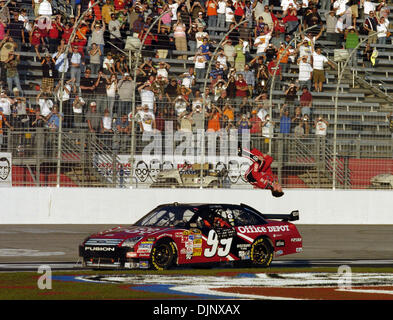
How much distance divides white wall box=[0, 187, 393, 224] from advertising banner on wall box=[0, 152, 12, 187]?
363 mm

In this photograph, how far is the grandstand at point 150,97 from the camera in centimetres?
2217

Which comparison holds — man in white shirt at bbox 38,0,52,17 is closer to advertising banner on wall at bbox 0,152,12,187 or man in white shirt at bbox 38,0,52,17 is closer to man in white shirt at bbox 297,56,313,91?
advertising banner on wall at bbox 0,152,12,187

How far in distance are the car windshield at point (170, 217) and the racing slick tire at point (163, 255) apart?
0.57m

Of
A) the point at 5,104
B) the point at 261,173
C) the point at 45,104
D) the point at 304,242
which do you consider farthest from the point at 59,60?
the point at 304,242

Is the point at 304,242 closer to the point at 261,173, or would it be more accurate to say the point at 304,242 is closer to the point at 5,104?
the point at 261,173

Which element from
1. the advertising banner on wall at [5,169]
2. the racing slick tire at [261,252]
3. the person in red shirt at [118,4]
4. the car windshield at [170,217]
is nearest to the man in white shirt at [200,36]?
the person in red shirt at [118,4]

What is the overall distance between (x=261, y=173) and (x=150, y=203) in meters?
2.95

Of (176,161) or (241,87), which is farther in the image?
(241,87)

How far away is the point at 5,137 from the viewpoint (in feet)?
70.0

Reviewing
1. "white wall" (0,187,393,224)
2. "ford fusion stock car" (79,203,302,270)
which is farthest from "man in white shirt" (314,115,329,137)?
"ford fusion stock car" (79,203,302,270)

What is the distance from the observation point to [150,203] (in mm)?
23453

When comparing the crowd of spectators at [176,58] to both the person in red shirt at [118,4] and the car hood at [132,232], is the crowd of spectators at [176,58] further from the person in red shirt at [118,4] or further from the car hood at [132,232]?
the car hood at [132,232]

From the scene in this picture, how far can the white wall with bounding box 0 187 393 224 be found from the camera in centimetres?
2266
